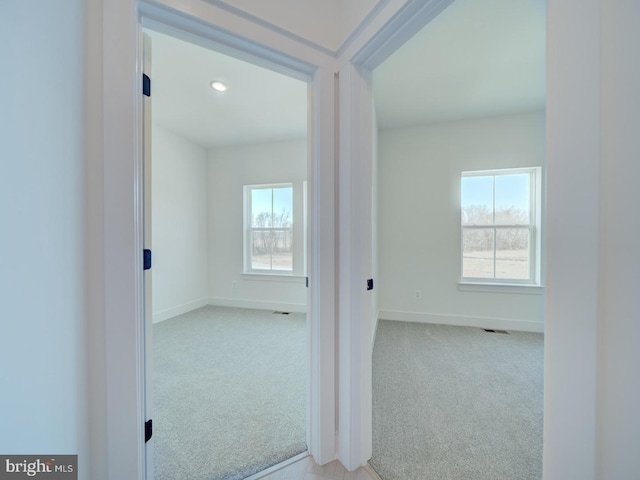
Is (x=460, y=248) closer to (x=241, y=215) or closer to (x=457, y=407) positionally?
(x=457, y=407)

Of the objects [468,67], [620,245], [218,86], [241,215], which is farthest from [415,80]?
[241,215]

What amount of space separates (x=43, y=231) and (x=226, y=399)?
162 cm

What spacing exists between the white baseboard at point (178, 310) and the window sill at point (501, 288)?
403cm

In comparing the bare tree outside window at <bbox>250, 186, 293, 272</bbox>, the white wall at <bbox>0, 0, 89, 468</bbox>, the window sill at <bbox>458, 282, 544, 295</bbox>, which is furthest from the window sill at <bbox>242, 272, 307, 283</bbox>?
the white wall at <bbox>0, 0, 89, 468</bbox>

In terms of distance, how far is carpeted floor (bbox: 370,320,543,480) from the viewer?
128 cm

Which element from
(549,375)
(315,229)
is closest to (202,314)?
(315,229)

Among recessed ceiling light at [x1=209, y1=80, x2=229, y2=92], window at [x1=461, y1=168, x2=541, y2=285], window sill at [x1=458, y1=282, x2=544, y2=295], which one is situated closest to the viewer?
recessed ceiling light at [x1=209, y1=80, x2=229, y2=92]

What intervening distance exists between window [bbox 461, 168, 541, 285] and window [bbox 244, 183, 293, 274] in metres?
2.61

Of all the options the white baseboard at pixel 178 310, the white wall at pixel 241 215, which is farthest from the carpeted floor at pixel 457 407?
the white baseboard at pixel 178 310

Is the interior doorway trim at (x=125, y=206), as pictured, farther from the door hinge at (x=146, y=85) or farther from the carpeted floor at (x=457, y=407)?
the carpeted floor at (x=457, y=407)

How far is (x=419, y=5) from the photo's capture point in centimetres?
92

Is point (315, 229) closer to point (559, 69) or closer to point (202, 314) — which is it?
point (559, 69)

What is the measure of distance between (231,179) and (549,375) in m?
4.40

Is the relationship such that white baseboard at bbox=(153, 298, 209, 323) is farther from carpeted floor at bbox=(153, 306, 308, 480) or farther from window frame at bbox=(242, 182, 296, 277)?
window frame at bbox=(242, 182, 296, 277)
